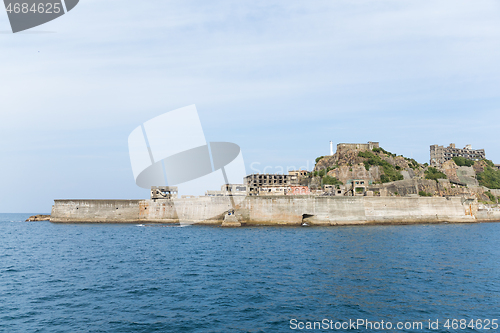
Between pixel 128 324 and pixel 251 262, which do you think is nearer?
pixel 128 324

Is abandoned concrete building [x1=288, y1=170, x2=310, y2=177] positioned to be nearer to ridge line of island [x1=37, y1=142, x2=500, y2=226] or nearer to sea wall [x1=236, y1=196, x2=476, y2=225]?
ridge line of island [x1=37, y1=142, x2=500, y2=226]

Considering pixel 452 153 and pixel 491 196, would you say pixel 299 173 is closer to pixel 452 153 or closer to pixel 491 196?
pixel 491 196

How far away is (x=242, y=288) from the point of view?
947 inches

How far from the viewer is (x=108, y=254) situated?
129 feet

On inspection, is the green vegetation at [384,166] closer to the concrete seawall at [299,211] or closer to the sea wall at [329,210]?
the concrete seawall at [299,211]

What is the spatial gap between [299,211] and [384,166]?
5729 centimetres

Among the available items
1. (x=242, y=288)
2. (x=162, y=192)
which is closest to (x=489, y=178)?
(x=162, y=192)

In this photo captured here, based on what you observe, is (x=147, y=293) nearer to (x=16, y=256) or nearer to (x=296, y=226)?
(x=16, y=256)

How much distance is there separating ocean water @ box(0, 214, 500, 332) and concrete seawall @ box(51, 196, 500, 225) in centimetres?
3305

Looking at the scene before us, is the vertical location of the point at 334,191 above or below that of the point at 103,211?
above

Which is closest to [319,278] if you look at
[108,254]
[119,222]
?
[108,254]

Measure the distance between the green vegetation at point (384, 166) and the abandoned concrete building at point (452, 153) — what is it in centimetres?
5919

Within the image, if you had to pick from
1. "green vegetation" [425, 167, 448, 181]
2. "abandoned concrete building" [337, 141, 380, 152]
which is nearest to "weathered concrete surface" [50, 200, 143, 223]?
"abandoned concrete building" [337, 141, 380, 152]

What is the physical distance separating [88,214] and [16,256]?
58.6m
